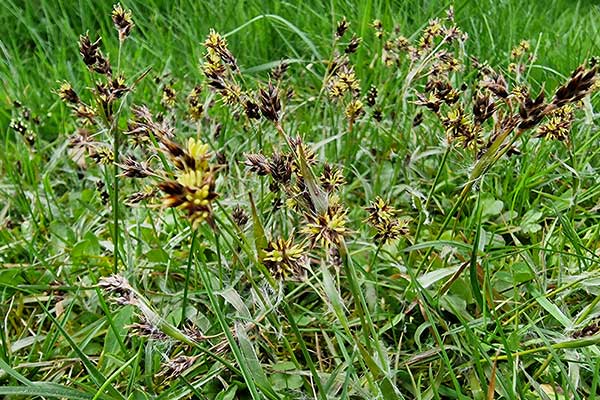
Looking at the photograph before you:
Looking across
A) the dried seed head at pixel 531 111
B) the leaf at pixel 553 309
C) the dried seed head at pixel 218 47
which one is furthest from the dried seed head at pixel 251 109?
the leaf at pixel 553 309

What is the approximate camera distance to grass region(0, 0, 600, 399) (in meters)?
0.93

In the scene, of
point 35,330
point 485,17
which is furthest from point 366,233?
point 485,17

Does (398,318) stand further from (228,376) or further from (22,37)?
(22,37)

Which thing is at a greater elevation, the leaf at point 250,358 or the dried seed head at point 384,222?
the dried seed head at point 384,222

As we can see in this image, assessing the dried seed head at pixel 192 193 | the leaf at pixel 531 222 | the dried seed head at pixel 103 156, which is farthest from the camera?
the leaf at pixel 531 222

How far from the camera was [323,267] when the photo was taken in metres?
0.80

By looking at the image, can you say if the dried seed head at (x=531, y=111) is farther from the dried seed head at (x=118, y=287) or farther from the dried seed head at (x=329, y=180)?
the dried seed head at (x=118, y=287)

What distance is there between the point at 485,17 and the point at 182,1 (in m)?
1.28

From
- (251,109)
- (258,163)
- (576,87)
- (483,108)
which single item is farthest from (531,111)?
(251,109)

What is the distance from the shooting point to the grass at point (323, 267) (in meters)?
0.93

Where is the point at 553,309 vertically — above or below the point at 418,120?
below

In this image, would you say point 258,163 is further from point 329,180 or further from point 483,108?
point 483,108

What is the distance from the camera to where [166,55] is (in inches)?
101

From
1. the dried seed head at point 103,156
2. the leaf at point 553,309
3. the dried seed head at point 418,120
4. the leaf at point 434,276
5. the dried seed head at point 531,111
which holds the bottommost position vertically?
the leaf at point 553,309
